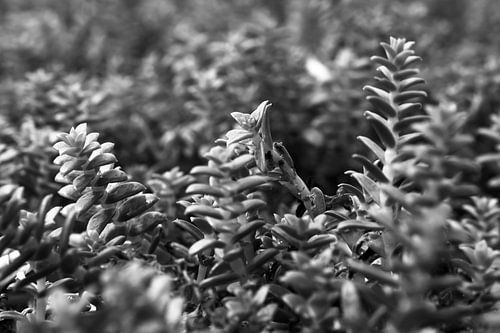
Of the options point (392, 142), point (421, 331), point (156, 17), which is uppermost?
point (156, 17)

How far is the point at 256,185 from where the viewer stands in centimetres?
114

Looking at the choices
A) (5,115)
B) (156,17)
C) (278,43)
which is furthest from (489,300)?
(156,17)

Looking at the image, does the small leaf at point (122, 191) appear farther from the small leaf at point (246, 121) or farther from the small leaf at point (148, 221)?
the small leaf at point (246, 121)

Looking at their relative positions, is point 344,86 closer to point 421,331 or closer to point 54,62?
point 54,62

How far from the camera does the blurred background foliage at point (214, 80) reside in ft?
6.65

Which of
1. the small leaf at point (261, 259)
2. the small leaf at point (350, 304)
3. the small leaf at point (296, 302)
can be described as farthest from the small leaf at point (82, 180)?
the small leaf at point (350, 304)

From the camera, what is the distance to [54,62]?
276 centimetres

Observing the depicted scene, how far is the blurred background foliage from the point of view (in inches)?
79.8

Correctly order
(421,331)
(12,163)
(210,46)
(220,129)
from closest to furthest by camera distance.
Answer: (421,331)
(12,163)
(220,129)
(210,46)

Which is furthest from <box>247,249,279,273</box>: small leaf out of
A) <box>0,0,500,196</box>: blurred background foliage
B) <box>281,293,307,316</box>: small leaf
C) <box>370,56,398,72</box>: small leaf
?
<box>0,0,500,196</box>: blurred background foliage

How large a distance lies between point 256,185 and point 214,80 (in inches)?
41.6

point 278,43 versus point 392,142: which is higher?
point 278,43

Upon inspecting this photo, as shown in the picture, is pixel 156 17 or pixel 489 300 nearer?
pixel 489 300

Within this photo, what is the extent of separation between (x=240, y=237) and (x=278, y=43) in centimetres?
144
